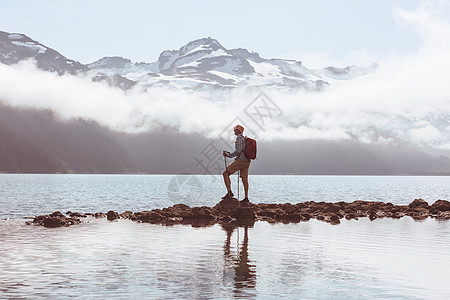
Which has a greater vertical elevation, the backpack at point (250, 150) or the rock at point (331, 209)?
the backpack at point (250, 150)

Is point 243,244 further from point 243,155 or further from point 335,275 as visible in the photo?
point 243,155

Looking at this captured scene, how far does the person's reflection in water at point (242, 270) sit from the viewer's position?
12.3 m

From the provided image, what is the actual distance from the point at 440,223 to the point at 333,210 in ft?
24.4

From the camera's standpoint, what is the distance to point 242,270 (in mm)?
14820

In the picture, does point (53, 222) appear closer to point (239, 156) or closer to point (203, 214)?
point (203, 214)

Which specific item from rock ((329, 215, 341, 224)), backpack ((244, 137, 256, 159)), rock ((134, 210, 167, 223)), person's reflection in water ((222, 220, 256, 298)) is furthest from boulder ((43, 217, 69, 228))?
rock ((329, 215, 341, 224))

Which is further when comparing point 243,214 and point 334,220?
point 334,220

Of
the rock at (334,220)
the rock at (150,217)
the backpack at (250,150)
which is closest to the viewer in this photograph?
the backpack at (250,150)

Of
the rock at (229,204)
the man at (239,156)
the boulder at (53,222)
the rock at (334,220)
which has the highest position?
the man at (239,156)

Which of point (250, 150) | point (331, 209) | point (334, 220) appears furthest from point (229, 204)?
point (331, 209)

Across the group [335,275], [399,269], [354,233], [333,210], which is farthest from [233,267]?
[333,210]

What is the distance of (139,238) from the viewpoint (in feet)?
72.4

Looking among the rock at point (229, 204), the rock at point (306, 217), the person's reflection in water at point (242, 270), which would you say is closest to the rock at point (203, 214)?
the rock at point (229, 204)

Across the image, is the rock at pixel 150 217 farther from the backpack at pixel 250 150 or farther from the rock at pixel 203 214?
the backpack at pixel 250 150
